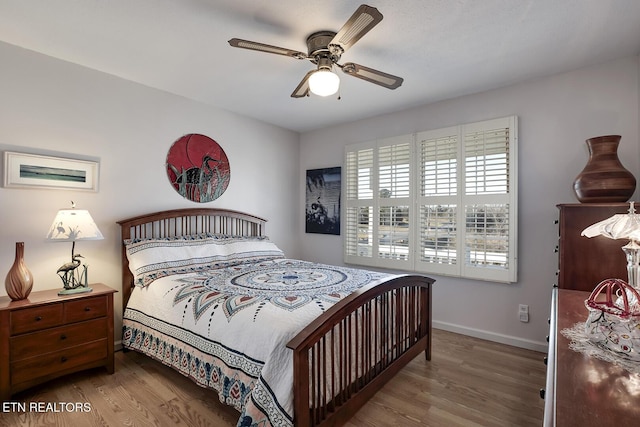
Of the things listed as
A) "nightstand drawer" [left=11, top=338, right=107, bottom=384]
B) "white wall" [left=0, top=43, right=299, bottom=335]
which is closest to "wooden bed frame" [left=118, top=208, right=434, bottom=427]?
"white wall" [left=0, top=43, right=299, bottom=335]

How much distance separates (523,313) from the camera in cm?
300

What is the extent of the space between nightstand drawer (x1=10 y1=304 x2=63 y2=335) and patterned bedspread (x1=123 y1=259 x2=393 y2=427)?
0.55 metres

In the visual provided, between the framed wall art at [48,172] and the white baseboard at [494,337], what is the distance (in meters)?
3.84

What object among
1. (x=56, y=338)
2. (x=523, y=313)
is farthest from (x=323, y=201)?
(x=56, y=338)

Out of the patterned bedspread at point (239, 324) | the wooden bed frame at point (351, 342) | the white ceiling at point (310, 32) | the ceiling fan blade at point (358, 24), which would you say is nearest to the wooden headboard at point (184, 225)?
the wooden bed frame at point (351, 342)

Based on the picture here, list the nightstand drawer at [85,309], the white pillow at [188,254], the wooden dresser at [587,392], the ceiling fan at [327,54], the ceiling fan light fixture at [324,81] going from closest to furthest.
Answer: the wooden dresser at [587,392] → the ceiling fan at [327,54] → the ceiling fan light fixture at [324,81] → the nightstand drawer at [85,309] → the white pillow at [188,254]

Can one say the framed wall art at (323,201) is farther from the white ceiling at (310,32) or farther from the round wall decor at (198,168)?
the white ceiling at (310,32)

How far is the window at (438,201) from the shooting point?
3.07 meters

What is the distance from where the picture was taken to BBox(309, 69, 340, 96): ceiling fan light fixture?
2031 mm

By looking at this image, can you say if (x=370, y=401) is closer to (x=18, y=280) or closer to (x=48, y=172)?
(x=18, y=280)

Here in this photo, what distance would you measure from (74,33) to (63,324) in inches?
83.8

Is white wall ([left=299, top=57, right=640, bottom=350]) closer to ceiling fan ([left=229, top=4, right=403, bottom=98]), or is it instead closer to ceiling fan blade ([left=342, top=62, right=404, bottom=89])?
ceiling fan blade ([left=342, top=62, right=404, bottom=89])

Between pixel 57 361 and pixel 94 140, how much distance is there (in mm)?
1850

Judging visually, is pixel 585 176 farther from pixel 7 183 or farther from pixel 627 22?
pixel 7 183
